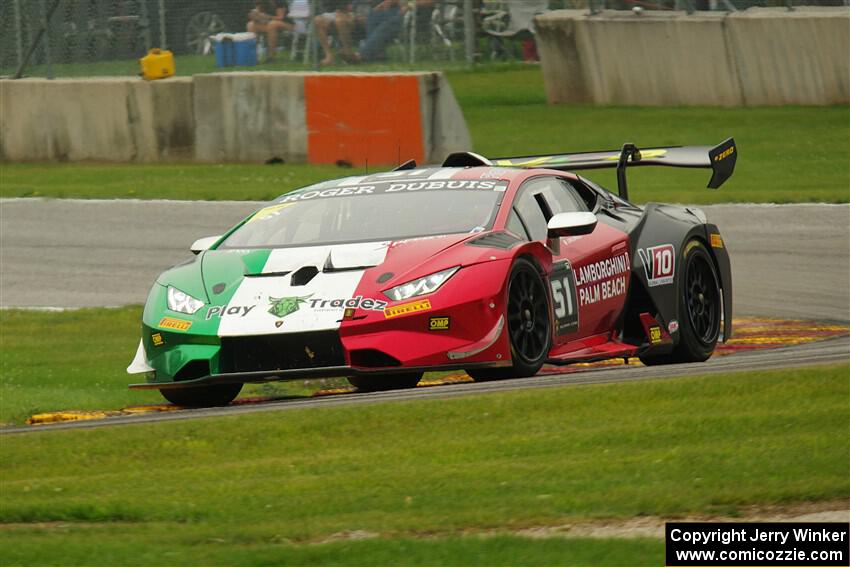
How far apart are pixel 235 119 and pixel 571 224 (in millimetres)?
13457

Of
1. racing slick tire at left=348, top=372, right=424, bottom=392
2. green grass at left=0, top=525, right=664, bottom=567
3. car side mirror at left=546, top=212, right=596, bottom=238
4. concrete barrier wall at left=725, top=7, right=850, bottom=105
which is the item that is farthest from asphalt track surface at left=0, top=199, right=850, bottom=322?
green grass at left=0, top=525, right=664, bottom=567

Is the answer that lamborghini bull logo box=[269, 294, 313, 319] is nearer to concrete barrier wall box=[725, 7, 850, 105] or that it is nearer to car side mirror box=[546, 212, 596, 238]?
car side mirror box=[546, 212, 596, 238]

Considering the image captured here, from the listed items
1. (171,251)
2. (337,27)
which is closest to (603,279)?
(171,251)

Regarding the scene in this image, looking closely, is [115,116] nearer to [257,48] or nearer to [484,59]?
[257,48]

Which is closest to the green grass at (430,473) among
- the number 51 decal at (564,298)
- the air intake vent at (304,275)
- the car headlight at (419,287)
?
the car headlight at (419,287)

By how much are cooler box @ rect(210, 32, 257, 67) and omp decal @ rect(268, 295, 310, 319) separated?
14.2 meters

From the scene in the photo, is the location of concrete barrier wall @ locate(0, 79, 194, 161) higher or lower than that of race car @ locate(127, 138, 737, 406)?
lower

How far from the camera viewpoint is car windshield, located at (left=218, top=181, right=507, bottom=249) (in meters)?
10.3

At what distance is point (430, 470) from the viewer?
751 cm

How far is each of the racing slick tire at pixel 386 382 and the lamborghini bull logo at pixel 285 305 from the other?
1.41 m

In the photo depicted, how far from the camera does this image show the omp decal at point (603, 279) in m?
10.6

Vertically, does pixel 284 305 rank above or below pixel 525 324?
above

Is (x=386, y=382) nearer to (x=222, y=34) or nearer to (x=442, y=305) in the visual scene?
(x=442, y=305)

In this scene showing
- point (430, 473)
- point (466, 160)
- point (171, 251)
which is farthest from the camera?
point (171, 251)
